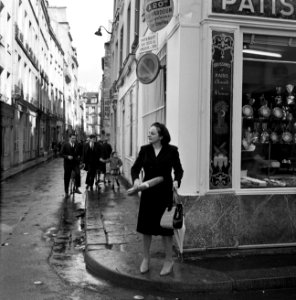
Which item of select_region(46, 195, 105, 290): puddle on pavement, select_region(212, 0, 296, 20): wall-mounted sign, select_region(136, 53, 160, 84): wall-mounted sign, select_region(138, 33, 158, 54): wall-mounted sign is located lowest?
select_region(46, 195, 105, 290): puddle on pavement

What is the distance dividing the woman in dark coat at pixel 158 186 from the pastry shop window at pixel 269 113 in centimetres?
171

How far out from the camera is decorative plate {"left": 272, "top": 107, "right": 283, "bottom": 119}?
7047 millimetres

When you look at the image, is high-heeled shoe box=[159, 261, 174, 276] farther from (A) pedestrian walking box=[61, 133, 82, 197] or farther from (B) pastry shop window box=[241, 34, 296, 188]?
(A) pedestrian walking box=[61, 133, 82, 197]

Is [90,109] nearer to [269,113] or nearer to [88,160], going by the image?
[88,160]

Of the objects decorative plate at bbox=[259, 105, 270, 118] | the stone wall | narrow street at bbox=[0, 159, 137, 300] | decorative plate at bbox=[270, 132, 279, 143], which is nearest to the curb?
narrow street at bbox=[0, 159, 137, 300]

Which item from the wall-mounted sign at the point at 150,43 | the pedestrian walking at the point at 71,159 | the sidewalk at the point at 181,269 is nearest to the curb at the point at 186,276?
the sidewalk at the point at 181,269

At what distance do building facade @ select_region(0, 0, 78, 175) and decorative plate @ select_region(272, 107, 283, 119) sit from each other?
1783cm

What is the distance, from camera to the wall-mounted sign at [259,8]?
6098 millimetres

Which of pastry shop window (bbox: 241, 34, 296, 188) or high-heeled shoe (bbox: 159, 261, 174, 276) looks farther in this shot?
pastry shop window (bbox: 241, 34, 296, 188)

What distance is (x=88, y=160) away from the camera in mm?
13945

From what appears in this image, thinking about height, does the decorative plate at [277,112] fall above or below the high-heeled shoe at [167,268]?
above

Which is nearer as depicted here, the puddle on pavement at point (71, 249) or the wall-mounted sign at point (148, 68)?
the puddle on pavement at point (71, 249)

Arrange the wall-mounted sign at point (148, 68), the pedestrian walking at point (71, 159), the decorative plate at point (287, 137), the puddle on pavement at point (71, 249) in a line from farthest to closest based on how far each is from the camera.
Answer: the pedestrian walking at point (71, 159) < the wall-mounted sign at point (148, 68) < the decorative plate at point (287, 137) < the puddle on pavement at point (71, 249)

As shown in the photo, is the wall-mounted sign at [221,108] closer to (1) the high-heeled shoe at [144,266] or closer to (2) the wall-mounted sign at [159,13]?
(2) the wall-mounted sign at [159,13]
